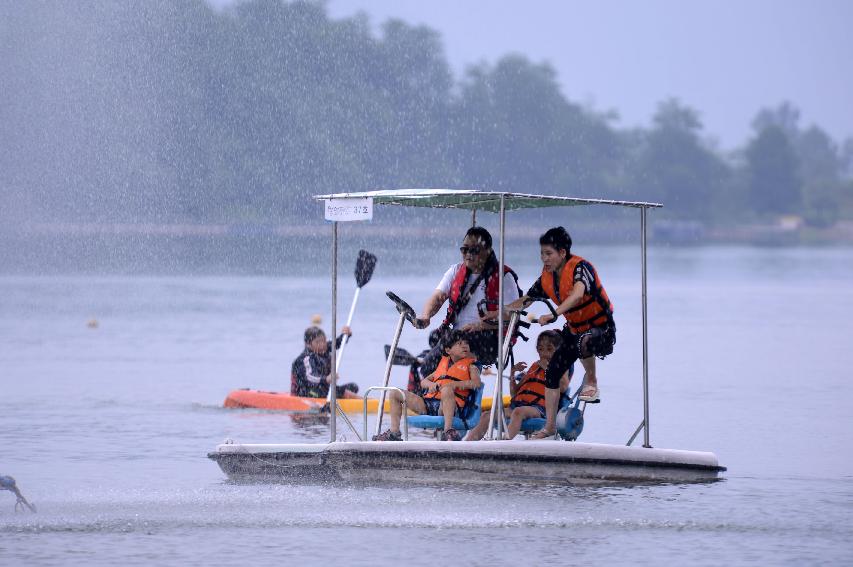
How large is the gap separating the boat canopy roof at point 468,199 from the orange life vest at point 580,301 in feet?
1.96

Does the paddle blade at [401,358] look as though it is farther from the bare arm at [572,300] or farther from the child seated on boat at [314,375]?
the child seated on boat at [314,375]

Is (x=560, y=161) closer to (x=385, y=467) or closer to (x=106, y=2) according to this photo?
(x=106, y=2)

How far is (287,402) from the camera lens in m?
22.5

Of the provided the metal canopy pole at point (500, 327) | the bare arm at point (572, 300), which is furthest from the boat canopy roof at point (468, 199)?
the bare arm at point (572, 300)

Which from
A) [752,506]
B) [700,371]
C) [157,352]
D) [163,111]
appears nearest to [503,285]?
[752,506]

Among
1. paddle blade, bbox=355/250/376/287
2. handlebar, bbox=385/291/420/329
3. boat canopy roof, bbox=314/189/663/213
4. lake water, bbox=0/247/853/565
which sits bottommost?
lake water, bbox=0/247/853/565

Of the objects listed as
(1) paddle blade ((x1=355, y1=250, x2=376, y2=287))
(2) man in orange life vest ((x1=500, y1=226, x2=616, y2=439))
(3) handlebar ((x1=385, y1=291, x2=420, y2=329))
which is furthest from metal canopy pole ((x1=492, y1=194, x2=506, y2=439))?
(1) paddle blade ((x1=355, y1=250, x2=376, y2=287))

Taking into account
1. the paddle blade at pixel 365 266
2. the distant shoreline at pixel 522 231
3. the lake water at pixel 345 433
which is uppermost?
the distant shoreline at pixel 522 231

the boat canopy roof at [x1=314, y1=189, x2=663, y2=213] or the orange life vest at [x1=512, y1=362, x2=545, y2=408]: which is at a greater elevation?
the boat canopy roof at [x1=314, y1=189, x2=663, y2=213]

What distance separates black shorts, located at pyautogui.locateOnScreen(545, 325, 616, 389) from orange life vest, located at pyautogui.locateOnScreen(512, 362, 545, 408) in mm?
263

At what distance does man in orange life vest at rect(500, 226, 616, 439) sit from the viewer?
1445cm

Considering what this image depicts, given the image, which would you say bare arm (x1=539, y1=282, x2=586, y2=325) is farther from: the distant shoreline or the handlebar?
the distant shoreline

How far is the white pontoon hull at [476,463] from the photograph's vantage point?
47.5 ft

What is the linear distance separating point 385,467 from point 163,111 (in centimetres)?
9624
